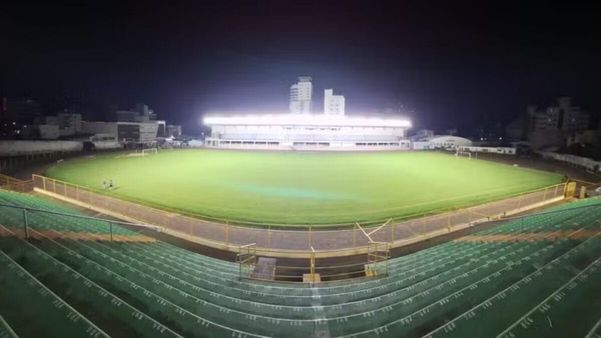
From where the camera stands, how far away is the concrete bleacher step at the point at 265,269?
10.2 metres

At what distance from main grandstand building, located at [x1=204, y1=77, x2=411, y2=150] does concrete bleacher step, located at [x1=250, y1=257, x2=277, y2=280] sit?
54687mm

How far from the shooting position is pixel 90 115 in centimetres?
11156

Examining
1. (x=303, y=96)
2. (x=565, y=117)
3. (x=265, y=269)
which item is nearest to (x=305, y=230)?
(x=265, y=269)

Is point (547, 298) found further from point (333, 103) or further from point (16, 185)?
point (333, 103)

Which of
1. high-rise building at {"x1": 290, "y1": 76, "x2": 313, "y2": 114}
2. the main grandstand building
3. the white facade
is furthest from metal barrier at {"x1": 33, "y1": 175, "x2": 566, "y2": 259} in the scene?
high-rise building at {"x1": 290, "y1": 76, "x2": 313, "y2": 114}

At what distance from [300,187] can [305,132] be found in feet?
154

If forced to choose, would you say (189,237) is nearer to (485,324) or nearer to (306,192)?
(306,192)

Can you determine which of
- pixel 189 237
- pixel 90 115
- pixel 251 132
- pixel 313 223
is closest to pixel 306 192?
pixel 313 223

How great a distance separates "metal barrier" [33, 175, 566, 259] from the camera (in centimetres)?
1348

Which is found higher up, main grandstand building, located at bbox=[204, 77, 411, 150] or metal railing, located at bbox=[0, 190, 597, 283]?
main grandstand building, located at bbox=[204, 77, 411, 150]

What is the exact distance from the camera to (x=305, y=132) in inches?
2815

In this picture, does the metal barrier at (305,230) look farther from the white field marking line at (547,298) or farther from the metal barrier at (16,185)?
the white field marking line at (547,298)

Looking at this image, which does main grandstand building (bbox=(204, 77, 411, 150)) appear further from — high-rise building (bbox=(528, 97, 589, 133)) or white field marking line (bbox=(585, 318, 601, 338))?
white field marking line (bbox=(585, 318, 601, 338))

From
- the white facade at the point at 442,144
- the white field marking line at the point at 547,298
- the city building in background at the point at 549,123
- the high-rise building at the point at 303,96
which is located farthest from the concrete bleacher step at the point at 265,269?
the high-rise building at the point at 303,96
